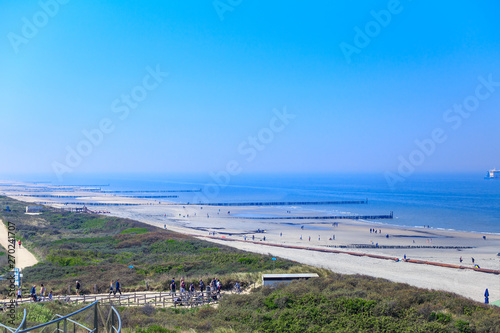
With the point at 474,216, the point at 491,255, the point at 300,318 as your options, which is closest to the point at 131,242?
the point at 300,318

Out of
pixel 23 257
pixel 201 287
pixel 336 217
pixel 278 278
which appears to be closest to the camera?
pixel 278 278

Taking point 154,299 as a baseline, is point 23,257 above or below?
below

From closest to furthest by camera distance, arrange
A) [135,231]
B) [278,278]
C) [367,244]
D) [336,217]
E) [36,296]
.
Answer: [36,296] → [278,278] → [135,231] → [367,244] → [336,217]

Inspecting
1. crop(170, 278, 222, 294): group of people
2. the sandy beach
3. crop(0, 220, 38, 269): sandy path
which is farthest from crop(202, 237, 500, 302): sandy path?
crop(0, 220, 38, 269): sandy path

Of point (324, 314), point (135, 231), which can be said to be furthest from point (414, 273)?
point (135, 231)

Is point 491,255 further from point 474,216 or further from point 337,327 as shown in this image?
point 474,216

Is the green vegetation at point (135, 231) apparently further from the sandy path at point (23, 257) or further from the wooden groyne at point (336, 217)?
the wooden groyne at point (336, 217)

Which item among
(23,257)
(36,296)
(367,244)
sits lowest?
(367,244)

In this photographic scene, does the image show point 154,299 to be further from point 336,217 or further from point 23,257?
point 336,217

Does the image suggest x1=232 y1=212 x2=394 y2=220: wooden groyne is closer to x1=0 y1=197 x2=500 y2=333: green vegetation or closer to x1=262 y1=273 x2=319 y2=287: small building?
x1=0 y1=197 x2=500 y2=333: green vegetation
